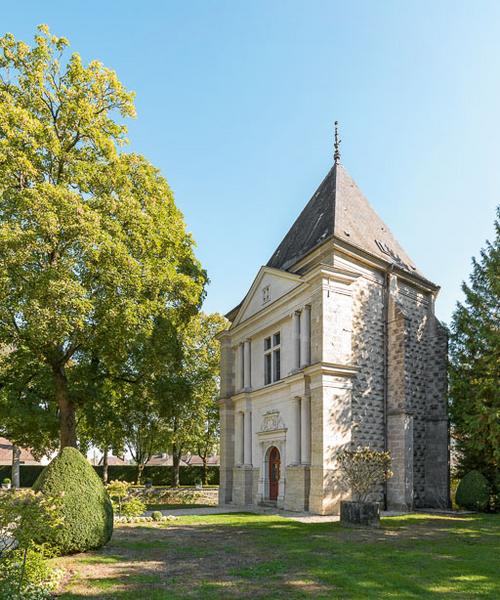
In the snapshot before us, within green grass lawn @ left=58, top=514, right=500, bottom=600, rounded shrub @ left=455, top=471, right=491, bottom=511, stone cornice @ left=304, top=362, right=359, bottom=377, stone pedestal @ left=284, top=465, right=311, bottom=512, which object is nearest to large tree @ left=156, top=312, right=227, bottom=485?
stone pedestal @ left=284, top=465, right=311, bottom=512

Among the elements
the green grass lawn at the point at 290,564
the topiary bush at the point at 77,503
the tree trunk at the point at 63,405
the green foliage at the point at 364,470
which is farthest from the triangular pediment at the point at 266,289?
the topiary bush at the point at 77,503

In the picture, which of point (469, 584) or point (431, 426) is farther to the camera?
point (431, 426)

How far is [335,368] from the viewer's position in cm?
1869

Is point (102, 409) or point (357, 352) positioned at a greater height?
point (357, 352)

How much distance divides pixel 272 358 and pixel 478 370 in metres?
7.71

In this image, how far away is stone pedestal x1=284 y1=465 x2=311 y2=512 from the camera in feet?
60.4

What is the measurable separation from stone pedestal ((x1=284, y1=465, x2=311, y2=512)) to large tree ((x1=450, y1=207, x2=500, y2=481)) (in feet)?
19.3

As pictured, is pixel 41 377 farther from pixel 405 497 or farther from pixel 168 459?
pixel 168 459

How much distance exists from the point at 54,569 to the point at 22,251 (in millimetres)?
10614

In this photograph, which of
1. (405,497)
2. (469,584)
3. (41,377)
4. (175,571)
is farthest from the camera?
(41,377)

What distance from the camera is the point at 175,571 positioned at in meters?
8.98

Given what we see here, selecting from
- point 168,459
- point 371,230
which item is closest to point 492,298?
point 371,230

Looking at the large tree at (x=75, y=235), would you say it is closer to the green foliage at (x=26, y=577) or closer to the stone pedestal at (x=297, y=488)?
the stone pedestal at (x=297, y=488)

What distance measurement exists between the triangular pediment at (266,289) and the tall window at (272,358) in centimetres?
136
